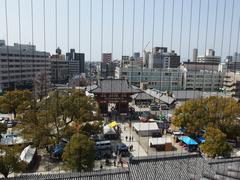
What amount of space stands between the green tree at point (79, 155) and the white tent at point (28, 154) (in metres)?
1.64

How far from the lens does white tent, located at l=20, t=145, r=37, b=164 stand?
6.26m

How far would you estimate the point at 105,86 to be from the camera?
12117mm

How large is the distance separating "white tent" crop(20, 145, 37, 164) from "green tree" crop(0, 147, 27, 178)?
44.6 inches

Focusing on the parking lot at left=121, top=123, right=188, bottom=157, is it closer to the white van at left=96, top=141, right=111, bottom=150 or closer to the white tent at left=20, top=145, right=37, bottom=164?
the white van at left=96, top=141, right=111, bottom=150

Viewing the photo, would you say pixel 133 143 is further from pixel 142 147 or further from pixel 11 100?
pixel 11 100

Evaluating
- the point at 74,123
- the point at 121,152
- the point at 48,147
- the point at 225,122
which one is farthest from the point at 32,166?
the point at 225,122

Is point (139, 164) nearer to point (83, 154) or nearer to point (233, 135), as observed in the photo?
point (83, 154)

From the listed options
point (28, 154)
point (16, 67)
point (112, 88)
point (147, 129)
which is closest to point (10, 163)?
point (28, 154)

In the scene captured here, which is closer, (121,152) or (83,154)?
(83,154)

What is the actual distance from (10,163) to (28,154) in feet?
5.36

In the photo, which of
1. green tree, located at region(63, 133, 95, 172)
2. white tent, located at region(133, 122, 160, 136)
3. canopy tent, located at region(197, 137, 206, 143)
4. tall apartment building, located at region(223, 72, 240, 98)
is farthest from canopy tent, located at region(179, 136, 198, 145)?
tall apartment building, located at region(223, 72, 240, 98)

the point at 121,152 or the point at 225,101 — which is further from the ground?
the point at 225,101

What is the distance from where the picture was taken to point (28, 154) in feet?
21.4

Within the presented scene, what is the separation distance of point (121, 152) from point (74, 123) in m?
1.83
